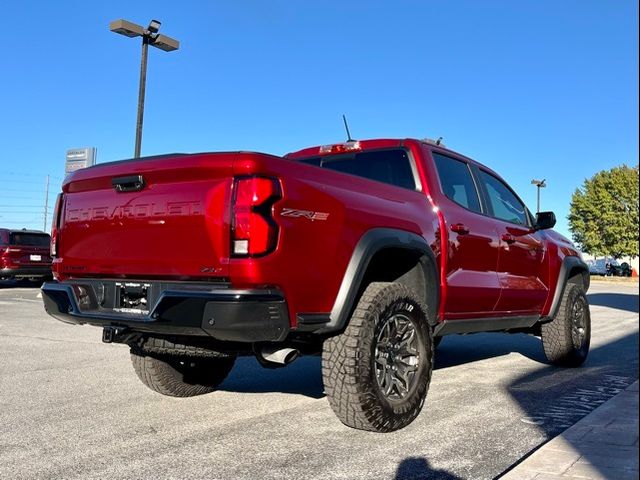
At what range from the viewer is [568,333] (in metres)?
6.44

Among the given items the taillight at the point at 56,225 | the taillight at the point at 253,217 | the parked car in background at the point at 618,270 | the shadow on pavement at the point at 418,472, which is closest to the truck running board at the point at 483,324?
the shadow on pavement at the point at 418,472

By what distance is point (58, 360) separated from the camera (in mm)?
6473

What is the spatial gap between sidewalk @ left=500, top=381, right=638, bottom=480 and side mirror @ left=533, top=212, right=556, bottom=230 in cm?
238

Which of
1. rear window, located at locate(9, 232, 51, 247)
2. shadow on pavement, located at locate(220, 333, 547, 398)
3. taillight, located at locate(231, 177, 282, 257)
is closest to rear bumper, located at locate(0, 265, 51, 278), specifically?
rear window, located at locate(9, 232, 51, 247)

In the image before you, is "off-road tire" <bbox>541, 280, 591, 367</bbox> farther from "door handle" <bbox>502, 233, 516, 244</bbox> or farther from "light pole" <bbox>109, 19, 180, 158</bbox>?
"light pole" <bbox>109, 19, 180, 158</bbox>

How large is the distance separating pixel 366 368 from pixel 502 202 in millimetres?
2963

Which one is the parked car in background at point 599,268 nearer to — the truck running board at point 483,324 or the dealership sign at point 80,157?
the dealership sign at point 80,157

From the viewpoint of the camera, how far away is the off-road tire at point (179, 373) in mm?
4742

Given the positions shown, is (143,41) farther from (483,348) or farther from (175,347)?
(175,347)

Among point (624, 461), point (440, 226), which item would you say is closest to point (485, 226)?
point (440, 226)

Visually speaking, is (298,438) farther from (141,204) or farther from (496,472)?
(141,204)

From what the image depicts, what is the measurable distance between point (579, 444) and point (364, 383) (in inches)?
49.7

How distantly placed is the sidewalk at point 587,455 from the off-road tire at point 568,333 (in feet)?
7.86

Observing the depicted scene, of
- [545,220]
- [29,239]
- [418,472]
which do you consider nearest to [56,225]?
[418,472]
